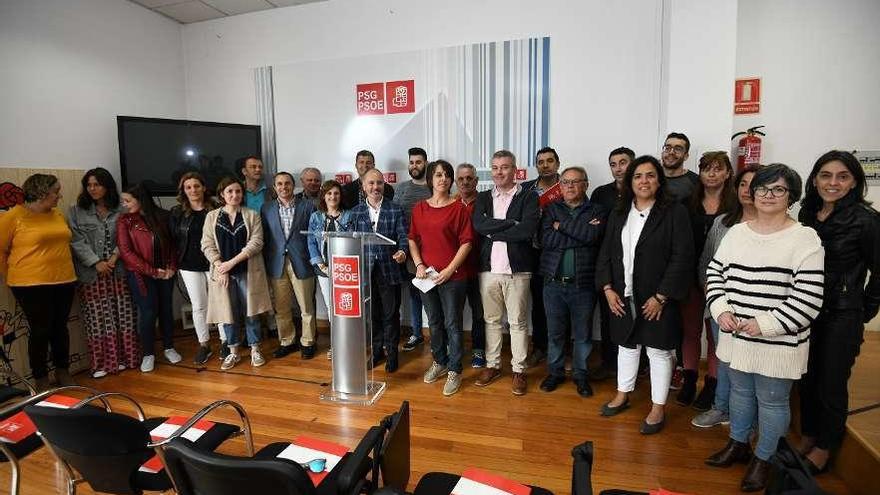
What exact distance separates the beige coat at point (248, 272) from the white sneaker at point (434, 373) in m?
1.56

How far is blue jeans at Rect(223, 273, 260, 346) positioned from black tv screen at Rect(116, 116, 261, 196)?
47.5 inches

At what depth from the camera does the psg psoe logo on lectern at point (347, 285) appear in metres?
3.08

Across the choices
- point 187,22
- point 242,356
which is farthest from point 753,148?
point 187,22

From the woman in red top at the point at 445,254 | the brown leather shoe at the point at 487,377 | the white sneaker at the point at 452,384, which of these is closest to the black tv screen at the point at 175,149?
the woman in red top at the point at 445,254

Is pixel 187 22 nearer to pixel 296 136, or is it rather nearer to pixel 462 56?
pixel 296 136

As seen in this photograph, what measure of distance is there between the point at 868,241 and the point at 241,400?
148 inches

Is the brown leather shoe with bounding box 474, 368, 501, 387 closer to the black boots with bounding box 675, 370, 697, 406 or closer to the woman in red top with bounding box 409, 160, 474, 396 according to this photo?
the woman in red top with bounding box 409, 160, 474, 396

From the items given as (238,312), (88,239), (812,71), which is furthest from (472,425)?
(812,71)

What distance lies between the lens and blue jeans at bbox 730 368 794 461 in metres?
2.10

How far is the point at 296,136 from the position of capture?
5.17 m

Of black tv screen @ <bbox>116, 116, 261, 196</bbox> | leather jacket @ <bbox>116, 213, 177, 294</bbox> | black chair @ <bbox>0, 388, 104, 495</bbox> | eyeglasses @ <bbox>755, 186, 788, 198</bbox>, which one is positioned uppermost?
black tv screen @ <bbox>116, 116, 261, 196</bbox>

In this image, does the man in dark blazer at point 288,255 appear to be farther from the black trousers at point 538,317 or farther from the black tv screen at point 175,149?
the black trousers at point 538,317

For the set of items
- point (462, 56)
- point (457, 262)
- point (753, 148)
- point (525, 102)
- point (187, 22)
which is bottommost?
point (457, 262)

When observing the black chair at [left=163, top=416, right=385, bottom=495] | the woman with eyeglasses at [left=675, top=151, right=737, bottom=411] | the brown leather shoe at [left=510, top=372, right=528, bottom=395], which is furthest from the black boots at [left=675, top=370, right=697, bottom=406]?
the black chair at [left=163, top=416, right=385, bottom=495]
